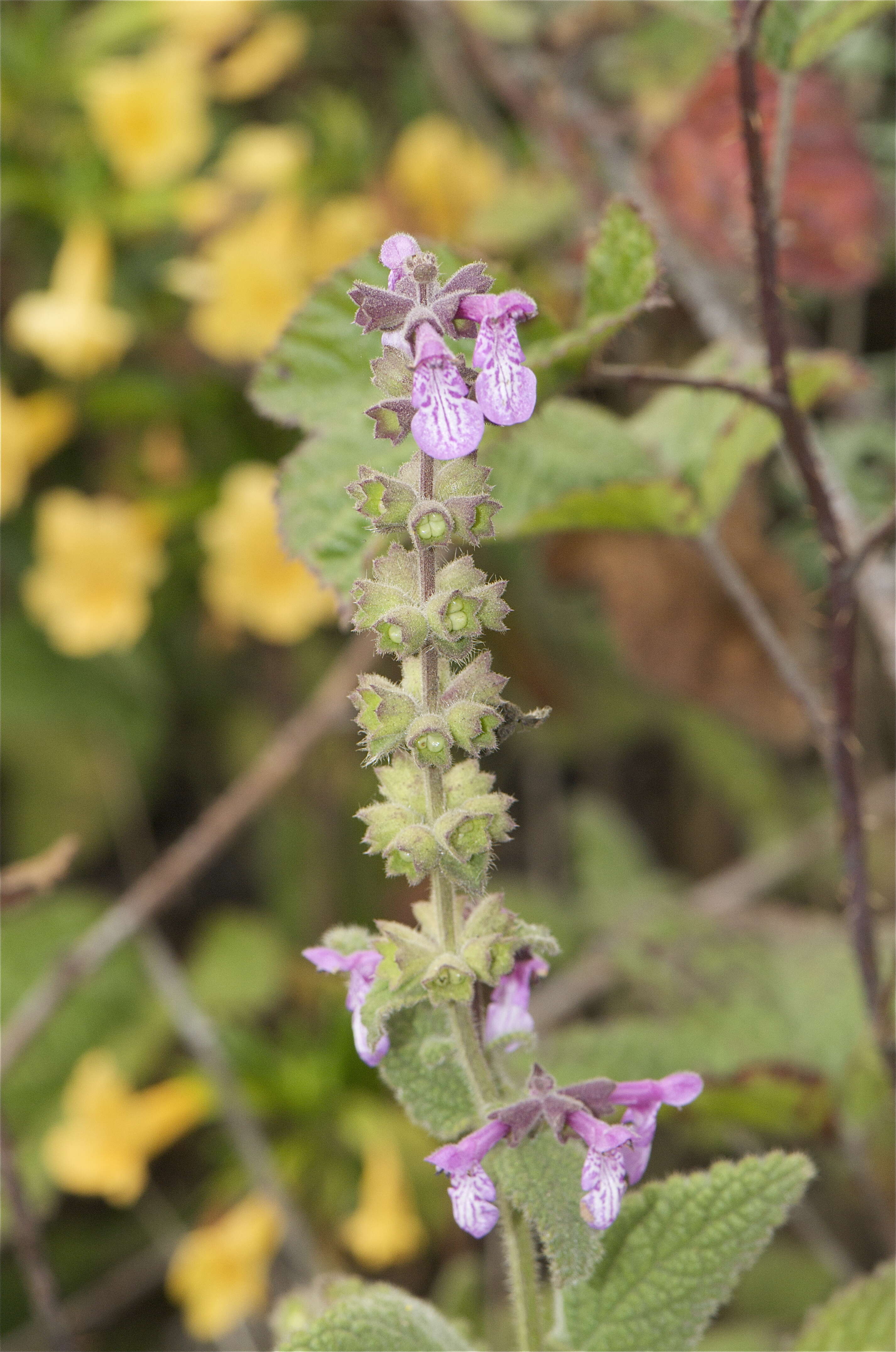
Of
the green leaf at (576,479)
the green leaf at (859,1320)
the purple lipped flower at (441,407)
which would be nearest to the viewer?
the purple lipped flower at (441,407)

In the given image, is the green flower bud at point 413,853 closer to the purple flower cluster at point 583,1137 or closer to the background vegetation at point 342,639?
the purple flower cluster at point 583,1137

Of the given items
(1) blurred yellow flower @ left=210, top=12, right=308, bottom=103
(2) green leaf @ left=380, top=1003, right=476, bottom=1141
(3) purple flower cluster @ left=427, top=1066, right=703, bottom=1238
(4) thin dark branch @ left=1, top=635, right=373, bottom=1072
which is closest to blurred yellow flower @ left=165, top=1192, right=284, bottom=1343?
(4) thin dark branch @ left=1, top=635, right=373, bottom=1072

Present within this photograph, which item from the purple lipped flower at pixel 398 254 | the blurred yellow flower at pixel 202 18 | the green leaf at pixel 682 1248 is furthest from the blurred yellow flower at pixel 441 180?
the green leaf at pixel 682 1248

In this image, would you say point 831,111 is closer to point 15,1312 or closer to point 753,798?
point 753,798

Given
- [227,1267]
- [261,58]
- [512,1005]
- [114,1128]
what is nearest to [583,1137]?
[512,1005]

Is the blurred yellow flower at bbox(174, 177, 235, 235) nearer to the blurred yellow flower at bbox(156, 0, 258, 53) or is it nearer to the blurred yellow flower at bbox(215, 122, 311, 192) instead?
the blurred yellow flower at bbox(215, 122, 311, 192)

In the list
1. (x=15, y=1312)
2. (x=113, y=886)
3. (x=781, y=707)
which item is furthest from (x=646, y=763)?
(x=15, y=1312)
